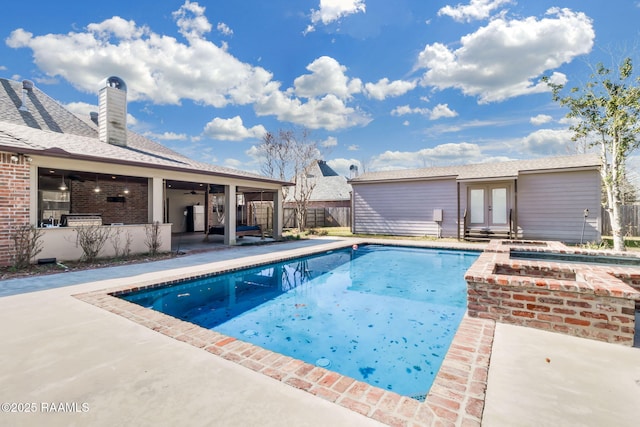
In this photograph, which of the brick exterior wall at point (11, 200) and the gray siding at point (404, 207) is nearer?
the brick exterior wall at point (11, 200)

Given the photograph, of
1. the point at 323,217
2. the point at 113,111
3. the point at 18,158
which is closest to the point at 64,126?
the point at 113,111

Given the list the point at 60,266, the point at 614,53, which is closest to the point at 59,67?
the point at 60,266

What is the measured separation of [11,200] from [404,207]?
1459 cm

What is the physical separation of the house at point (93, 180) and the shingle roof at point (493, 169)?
655 cm

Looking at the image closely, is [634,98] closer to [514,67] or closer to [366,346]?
[514,67]

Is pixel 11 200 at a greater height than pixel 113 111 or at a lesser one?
lesser

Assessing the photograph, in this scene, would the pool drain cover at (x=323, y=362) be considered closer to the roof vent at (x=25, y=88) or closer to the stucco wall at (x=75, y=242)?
the stucco wall at (x=75, y=242)

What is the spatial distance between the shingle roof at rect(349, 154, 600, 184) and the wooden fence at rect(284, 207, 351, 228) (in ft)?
18.8

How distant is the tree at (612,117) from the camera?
9422 millimetres

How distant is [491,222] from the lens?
1337 centimetres

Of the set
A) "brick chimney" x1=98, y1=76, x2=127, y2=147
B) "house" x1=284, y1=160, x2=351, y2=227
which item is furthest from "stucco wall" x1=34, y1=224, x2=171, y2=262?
"house" x1=284, y1=160, x2=351, y2=227

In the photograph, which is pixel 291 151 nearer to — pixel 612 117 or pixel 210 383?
pixel 612 117

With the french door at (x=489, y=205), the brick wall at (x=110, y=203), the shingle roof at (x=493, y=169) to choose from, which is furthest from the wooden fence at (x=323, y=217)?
the french door at (x=489, y=205)

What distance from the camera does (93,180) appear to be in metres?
11.9
